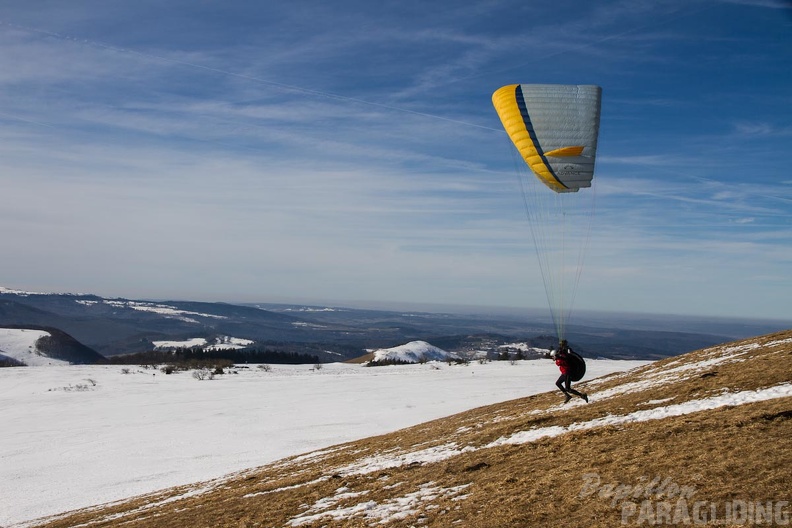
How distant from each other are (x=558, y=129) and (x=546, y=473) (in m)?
12.7

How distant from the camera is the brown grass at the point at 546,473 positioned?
807cm

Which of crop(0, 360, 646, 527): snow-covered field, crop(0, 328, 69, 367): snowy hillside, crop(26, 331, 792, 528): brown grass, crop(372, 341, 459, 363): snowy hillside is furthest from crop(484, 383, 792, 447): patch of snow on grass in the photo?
crop(0, 328, 69, 367): snowy hillside

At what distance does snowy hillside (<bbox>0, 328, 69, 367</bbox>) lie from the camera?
565 ft

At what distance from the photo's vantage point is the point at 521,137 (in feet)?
64.3

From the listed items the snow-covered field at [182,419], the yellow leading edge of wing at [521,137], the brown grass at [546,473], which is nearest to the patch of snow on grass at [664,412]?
the brown grass at [546,473]

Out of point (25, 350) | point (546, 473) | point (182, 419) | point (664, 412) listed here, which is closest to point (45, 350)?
point (25, 350)

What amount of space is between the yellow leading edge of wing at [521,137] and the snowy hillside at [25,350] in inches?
7512

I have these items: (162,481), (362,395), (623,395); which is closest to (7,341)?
(362,395)

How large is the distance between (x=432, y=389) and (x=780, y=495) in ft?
151

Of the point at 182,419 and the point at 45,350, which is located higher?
the point at 182,419

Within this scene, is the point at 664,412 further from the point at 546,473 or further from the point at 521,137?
the point at 521,137

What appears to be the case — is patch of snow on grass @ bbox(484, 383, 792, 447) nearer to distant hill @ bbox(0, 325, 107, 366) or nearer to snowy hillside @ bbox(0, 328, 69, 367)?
distant hill @ bbox(0, 325, 107, 366)

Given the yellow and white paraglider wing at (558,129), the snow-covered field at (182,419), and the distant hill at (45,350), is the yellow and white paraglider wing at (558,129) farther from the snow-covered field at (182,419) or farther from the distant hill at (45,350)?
the distant hill at (45,350)

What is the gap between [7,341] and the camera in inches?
7480
